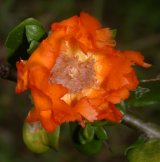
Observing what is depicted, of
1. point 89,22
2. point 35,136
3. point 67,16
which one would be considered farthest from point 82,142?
point 67,16

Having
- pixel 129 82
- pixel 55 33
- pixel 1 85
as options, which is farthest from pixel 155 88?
pixel 1 85

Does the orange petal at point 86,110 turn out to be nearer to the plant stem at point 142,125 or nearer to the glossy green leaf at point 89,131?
the glossy green leaf at point 89,131

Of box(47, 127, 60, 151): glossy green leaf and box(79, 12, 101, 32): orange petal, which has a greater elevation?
box(79, 12, 101, 32): orange petal

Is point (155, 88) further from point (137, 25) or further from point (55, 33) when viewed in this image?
point (137, 25)

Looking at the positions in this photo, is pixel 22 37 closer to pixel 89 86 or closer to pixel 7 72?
pixel 7 72

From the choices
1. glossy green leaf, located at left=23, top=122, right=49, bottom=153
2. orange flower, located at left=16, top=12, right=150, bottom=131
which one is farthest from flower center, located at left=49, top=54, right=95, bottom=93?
glossy green leaf, located at left=23, top=122, right=49, bottom=153

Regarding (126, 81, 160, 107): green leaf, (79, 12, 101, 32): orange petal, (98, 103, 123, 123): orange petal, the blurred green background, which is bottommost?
the blurred green background

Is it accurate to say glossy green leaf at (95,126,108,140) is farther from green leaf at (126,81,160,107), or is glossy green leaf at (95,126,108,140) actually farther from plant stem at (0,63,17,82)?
plant stem at (0,63,17,82)
